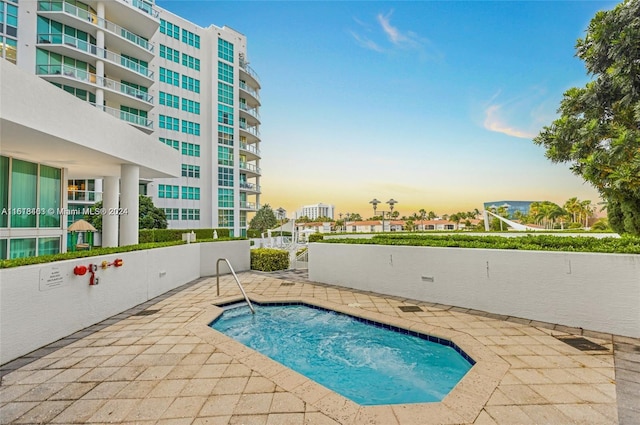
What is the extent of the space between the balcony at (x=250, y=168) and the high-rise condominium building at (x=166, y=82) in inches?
A: 4.7

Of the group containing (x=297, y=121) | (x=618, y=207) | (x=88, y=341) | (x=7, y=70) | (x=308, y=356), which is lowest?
(x=308, y=356)

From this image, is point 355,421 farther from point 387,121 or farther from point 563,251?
point 387,121

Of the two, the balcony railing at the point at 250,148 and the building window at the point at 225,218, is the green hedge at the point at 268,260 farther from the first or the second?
the balcony railing at the point at 250,148

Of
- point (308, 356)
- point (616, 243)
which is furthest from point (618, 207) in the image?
point (308, 356)

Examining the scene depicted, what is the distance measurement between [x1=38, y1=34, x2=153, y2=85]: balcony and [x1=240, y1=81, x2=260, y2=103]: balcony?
8.81 metres

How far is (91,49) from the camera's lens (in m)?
18.7

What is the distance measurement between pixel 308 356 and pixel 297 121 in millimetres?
14155

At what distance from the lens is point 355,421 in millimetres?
2426

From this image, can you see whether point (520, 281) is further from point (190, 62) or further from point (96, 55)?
point (190, 62)

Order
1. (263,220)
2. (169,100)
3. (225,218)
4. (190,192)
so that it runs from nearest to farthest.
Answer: (169,100) < (190,192) < (225,218) < (263,220)

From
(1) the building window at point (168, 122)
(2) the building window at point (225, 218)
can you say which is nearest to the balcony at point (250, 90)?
(1) the building window at point (168, 122)

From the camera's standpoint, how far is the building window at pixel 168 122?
78.5 feet

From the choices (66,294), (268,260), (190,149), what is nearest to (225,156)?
(190,149)

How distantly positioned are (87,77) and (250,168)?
14.6 m
